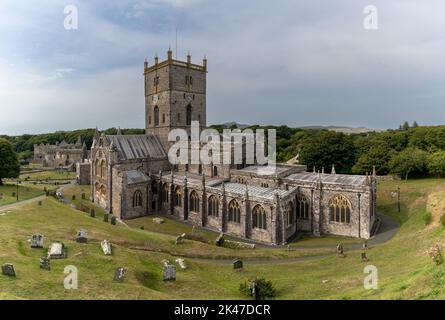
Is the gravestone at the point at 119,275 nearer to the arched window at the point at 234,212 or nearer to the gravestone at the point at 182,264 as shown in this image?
the gravestone at the point at 182,264

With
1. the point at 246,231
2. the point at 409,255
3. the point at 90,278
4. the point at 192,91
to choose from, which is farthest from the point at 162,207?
the point at 409,255

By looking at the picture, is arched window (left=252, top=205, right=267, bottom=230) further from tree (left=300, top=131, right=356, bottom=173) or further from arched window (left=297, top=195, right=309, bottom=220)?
tree (left=300, top=131, right=356, bottom=173)

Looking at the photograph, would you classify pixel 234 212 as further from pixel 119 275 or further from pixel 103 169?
pixel 103 169

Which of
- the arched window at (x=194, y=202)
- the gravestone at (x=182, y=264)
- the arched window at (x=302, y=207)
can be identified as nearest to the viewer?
the gravestone at (x=182, y=264)

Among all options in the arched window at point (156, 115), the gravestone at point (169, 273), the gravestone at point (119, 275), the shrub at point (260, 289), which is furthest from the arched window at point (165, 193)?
the shrub at point (260, 289)

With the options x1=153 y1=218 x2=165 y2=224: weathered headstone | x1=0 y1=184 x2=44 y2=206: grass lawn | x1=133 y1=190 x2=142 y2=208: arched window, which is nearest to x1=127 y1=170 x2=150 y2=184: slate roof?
x1=133 y1=190 x2=142 y2=208: arched window

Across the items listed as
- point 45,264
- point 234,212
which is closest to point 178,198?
point 234,212
